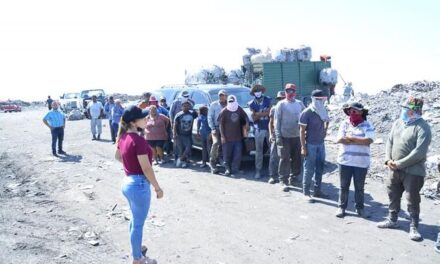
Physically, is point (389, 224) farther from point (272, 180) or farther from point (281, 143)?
point (272, 180)

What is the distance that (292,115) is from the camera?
745 cm

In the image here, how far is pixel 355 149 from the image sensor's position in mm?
5895

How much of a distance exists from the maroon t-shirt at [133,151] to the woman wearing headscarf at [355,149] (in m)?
3.20

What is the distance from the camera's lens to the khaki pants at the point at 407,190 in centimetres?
509

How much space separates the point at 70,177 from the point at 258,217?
529 centimetres

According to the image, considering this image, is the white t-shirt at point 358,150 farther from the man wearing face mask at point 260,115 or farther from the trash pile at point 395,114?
the man wearing face mask at point 260,115

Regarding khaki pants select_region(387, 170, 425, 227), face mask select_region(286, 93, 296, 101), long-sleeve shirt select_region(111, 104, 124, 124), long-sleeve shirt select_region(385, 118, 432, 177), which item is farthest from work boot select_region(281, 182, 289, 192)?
long-sleeve shirt select_region(111, 104, 124, 124)

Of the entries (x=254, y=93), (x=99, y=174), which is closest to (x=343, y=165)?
(x=254, y=93)

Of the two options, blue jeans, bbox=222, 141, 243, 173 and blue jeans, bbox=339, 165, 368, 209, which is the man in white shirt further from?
blue jeans, bbox=339, 165, 368, 209

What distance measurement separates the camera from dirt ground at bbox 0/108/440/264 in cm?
486

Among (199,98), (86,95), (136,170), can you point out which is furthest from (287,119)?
(86,95)

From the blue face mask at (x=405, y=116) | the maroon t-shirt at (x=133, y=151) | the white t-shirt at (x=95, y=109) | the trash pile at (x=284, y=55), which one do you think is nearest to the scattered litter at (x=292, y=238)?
the blue face mask at (x=405, y=116)

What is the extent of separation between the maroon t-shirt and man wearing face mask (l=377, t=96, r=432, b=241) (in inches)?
130

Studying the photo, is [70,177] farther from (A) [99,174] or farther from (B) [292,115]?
(B) [292,115]
